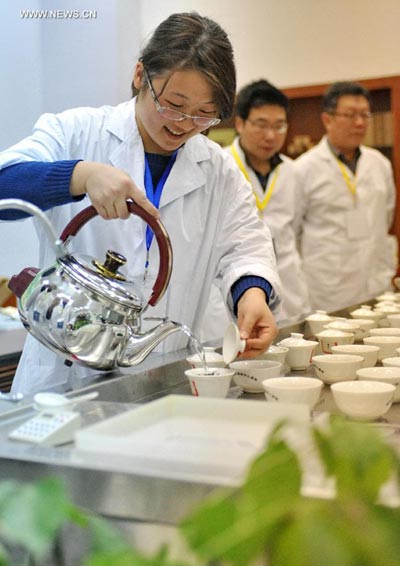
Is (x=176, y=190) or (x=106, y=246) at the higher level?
(x=176, y=190)

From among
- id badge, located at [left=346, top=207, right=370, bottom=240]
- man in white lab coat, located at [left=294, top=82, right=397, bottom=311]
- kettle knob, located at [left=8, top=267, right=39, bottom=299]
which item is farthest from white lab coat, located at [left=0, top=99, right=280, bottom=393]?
id badge, located at [left=346, top=207, right=370, bottom=240]

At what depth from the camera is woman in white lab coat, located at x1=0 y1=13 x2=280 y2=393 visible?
1.83 metres

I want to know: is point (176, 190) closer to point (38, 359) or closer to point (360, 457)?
point (38, 359)

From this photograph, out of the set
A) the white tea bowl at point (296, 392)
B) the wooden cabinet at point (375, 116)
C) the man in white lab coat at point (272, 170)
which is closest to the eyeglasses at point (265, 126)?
the man in white lab coat at point (272, 170)

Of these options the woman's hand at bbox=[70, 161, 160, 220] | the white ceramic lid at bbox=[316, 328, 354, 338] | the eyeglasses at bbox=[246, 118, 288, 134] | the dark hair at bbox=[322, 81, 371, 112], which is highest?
the dark hair at bbox=[322, 81, 371, 112]

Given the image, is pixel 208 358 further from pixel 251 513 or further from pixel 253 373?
pixel 251 513

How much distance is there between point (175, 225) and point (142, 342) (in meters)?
0.60

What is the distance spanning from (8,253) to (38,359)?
1992 millimetres

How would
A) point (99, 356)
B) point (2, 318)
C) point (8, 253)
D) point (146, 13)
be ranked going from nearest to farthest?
point (99, 356), point (2, 318), point (8, 253), point (146, 13)

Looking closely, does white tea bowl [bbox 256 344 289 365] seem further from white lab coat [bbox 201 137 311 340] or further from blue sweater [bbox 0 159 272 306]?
white lab coat [bbox 201 137 311 340]

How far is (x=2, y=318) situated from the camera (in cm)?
341

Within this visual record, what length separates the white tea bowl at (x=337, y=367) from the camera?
1.65m

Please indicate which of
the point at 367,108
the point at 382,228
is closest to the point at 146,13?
the point at 367,108

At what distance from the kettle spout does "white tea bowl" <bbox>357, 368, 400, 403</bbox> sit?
1.19ft
